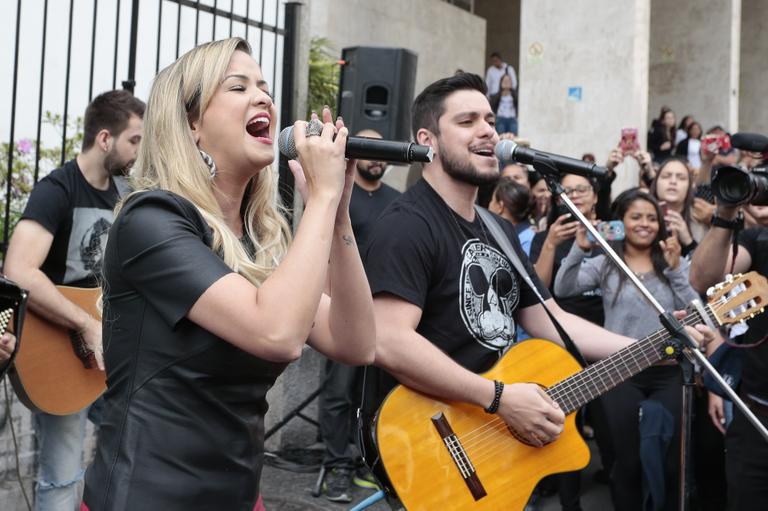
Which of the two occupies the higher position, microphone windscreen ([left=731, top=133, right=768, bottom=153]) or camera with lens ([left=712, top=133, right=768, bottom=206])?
microphone windscreen ([left=731, top=133, right=768, bottom=153])

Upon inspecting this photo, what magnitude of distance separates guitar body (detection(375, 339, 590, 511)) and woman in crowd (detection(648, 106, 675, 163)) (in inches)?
508

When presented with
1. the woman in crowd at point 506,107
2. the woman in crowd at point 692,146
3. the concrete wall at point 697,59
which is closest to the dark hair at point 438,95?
the woman in crowd at point 692,146

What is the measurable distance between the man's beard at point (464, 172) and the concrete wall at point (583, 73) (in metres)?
9.56

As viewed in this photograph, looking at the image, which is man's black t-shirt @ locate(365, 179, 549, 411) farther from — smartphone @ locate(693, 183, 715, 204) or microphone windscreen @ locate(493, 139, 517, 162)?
smartphone @ locate(693, 183, 715, 204)

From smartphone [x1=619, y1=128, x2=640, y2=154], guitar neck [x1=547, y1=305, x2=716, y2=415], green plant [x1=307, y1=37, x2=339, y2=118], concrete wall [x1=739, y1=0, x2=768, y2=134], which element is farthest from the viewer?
concrete wall [x1=739, y1=0, x2=768, y2=134]

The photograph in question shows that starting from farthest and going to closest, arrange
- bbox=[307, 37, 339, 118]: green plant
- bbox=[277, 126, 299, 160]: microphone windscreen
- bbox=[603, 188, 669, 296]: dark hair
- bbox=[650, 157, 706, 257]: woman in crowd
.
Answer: bbox=[307, 37, 339, 118]: green plant
bbox=[650, 157, 706, 257]: woman in crowd
bbox=[603, 188, 669, 296]: dark hair
bbox=[277, 126, 299, 160]: microphone windscreen

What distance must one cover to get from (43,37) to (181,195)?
3.25 m

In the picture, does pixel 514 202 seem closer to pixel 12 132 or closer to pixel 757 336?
pixel 757 336

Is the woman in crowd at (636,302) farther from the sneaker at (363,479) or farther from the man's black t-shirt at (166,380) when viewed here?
the man's black t-shirt at (166,380)

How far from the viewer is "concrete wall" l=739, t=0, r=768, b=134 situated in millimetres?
21812

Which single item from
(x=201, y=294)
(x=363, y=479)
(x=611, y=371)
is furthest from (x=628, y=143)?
(x=201, y=294)

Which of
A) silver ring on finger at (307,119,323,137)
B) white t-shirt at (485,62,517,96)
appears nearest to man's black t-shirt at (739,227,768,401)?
silver ring on finger at (307,119,323,137)

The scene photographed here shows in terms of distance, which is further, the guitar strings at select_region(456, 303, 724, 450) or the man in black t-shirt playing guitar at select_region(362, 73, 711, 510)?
the guitar strings at select_region(456, 303, 724, 450)

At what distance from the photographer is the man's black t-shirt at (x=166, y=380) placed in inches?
73.2
